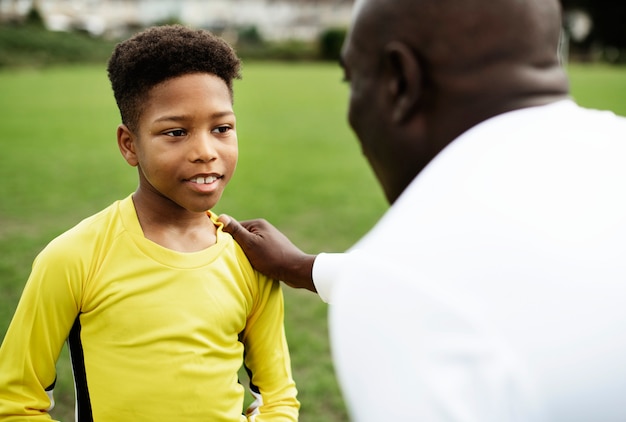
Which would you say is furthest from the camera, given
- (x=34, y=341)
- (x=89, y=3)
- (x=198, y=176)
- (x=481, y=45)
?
(x=89, y=3)

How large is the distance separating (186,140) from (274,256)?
1.55 feet

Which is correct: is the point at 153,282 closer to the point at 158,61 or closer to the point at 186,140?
the point at 186,140

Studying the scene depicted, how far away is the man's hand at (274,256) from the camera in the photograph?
2236mm

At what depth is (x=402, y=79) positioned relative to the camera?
127 cm

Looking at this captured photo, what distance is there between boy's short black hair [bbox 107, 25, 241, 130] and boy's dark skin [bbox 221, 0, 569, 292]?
88 centimetres

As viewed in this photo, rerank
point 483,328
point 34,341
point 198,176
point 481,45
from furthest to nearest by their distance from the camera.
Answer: point 198,176 < point 34,341 < point 481,45 < point 483,328

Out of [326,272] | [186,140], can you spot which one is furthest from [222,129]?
[326,272]

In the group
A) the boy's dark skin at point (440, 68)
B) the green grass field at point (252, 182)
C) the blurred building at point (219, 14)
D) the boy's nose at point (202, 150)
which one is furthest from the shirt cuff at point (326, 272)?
the blurred building at point (219, 14)

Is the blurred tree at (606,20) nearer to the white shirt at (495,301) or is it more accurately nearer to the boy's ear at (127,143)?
the boy's ear at (127,143)

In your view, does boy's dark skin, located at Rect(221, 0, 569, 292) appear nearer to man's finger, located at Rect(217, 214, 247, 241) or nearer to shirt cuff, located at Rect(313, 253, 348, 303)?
shirt cuff, located at Rect(313, 253, 348, 303)

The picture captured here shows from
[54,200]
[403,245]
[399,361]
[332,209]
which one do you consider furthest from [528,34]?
[54,200]

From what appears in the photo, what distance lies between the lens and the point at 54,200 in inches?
362

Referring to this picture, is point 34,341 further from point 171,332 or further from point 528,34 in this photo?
point 528,34

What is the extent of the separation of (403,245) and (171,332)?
45.3 inches
